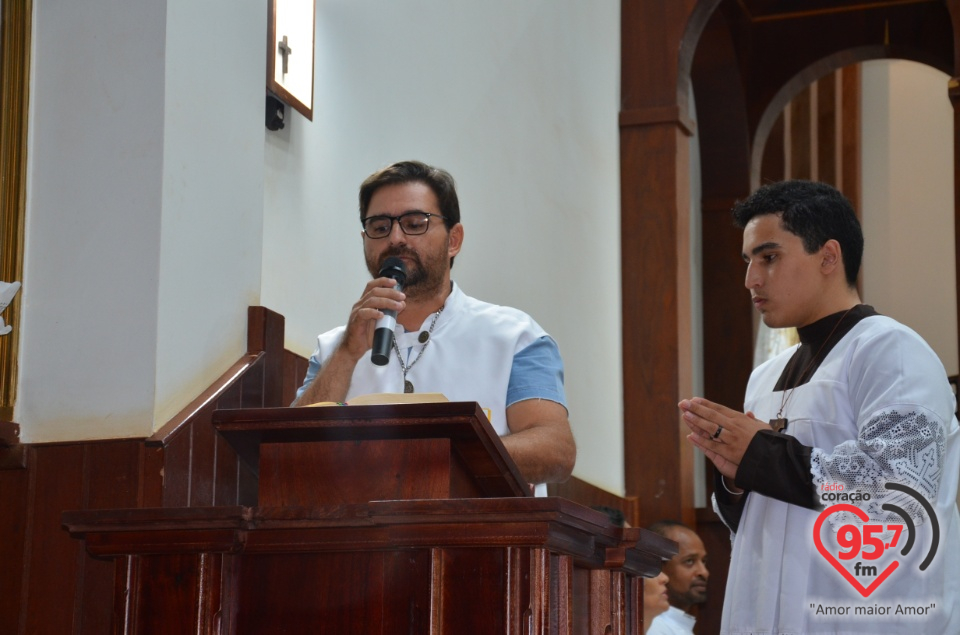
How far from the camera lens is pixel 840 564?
106 inches

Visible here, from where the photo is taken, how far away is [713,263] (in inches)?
339

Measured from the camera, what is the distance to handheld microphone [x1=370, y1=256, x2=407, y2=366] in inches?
91.9

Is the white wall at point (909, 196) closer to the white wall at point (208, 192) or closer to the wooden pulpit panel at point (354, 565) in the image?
the white wall at point (208, 192)

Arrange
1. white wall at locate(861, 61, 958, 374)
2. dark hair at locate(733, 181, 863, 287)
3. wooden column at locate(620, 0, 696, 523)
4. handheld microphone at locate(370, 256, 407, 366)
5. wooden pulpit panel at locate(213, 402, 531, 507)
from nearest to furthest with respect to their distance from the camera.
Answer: wooden pulpit panel at locate(213, 402, 531, 507) → handheld microphone at locate(370, 256, 407, 366) → dark hair at locate(733, 181, 863, 287) → wooden column at locate(620, 0, 696, 523) → white wall at locate(861, 61, 958, 374)

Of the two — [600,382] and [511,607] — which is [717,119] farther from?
[511,607]

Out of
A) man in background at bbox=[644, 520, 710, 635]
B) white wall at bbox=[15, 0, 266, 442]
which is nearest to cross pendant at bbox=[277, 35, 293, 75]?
white wall at bbox=[15, 0, 266, 442]

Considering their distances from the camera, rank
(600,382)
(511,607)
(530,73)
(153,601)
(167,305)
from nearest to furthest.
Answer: (511,607), (153,601), (167,305), (530,73), (600,382)

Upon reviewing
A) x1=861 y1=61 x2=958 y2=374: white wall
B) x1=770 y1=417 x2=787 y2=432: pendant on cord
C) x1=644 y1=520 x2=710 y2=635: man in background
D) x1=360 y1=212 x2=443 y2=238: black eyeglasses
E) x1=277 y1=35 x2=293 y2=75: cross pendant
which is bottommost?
x1=644 y1=520 x2=710 y2=635: man in background

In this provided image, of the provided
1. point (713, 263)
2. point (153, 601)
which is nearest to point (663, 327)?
point (713, 263)

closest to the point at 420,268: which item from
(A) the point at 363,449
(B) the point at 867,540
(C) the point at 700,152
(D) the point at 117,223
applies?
(D) the point at 117,223

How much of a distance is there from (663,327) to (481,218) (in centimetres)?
171

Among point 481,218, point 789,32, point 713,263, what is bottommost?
point 481,218

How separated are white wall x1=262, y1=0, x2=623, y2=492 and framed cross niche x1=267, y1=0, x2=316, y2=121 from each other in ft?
0.31

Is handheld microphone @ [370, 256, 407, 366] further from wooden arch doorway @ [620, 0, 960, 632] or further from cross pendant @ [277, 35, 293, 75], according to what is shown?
wooden arch doorway @ [620, 0, 960, 632]
